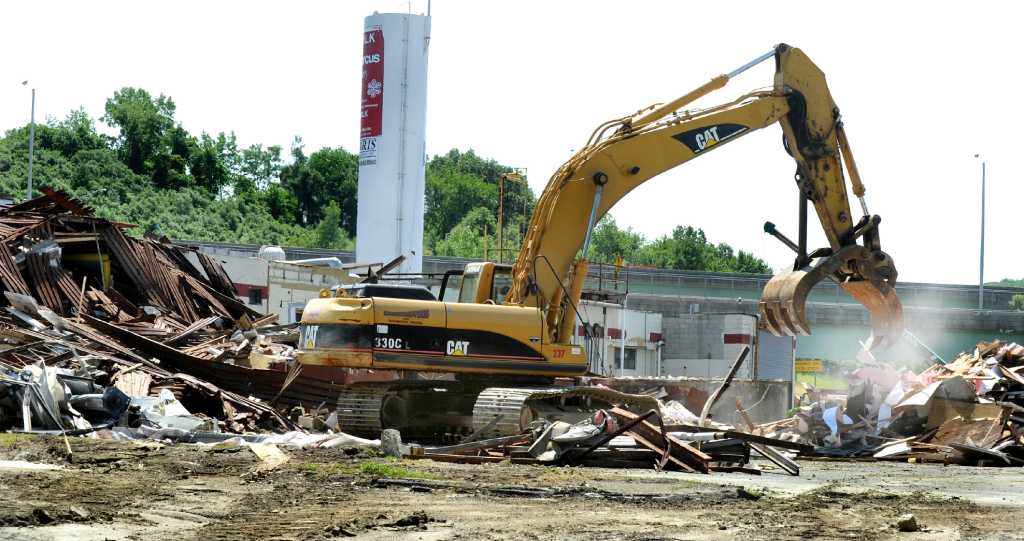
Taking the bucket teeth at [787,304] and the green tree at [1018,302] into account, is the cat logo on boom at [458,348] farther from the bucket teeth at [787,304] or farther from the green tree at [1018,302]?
the green tree at [1018,302]

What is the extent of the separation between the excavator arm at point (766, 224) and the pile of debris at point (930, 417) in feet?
3.06

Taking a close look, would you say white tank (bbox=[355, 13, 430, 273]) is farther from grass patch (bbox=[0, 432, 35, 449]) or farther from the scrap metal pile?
grass patch (bbox=[0, 432, 35, 449])

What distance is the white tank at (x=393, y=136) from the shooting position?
39969 millimetres

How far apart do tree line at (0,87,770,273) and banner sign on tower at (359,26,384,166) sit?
959 inches

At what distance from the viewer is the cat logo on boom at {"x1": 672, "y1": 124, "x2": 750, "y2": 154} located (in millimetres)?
18578

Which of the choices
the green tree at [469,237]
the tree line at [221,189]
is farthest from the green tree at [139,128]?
the green tree at [469,237]

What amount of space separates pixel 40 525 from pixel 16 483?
2.53 metres

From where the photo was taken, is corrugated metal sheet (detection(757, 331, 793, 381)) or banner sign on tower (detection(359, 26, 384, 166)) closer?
corrugated metal sheet (detection(757, 331, 793, 381))

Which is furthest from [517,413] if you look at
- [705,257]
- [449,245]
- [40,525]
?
[705,257]

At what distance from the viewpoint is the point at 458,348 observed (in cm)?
1691

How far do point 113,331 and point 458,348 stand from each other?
305 inches

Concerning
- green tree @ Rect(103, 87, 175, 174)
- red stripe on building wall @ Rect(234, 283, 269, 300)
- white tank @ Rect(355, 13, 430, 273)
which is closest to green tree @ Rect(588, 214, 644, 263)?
green tree @ Rect(103, 87, 175, 174)

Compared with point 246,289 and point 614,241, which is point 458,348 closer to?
point 246,289

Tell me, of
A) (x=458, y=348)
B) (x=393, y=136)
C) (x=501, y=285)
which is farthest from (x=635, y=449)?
(x=393, y=136)
